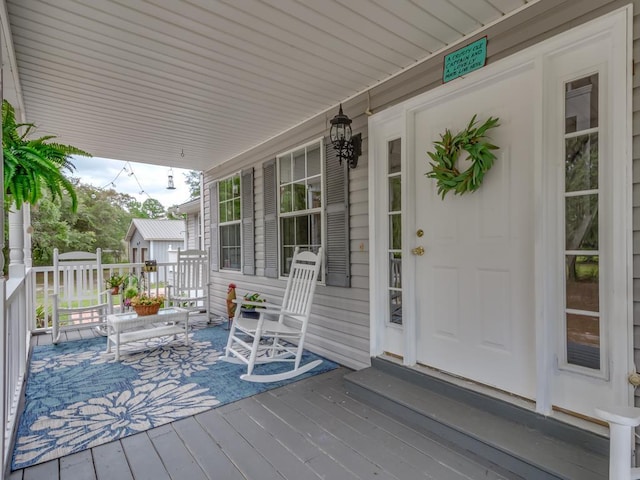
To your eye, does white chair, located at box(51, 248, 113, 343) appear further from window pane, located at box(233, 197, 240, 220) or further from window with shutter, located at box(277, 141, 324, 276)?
window with shutter, located at box(277, 141, 324, 276)

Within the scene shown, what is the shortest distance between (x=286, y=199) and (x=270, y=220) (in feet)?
1.31

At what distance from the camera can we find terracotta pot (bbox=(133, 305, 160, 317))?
364cm

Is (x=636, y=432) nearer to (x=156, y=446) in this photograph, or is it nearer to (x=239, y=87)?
(x=156, y=446)

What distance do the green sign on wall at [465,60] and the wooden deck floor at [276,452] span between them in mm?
2352

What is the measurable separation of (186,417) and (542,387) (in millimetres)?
2231

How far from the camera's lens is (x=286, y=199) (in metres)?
4.14

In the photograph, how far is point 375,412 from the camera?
2.38 meters

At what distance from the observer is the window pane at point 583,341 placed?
1.78 m

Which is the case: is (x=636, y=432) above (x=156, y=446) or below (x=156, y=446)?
above

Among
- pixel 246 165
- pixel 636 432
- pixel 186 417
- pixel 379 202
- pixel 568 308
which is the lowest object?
pixel 186 417

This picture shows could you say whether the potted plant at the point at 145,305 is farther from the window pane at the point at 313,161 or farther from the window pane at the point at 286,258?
the window pane at the point at 313,161

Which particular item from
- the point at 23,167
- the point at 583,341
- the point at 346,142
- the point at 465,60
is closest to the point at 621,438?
the point at 583,341

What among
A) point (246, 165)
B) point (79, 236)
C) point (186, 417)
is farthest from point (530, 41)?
point (79, 236)

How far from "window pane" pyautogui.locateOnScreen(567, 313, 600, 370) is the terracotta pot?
3.67 meters
